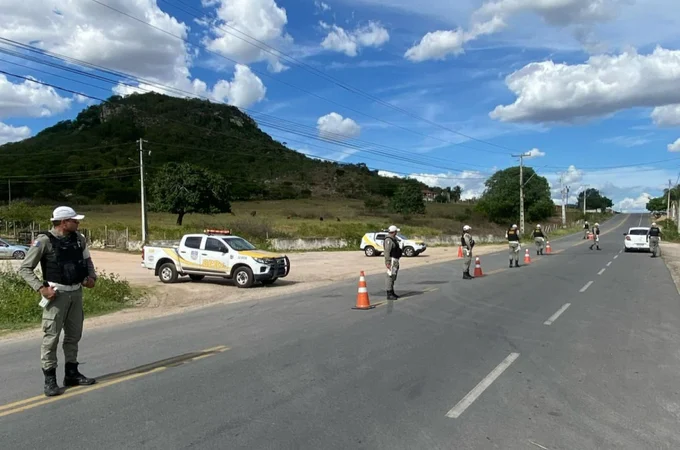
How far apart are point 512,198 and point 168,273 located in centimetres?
9872

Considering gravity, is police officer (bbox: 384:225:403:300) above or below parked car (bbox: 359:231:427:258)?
above

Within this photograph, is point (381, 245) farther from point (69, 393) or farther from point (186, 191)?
point (186, 191)

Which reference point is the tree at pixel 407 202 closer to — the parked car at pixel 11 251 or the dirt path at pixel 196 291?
the parked car at pixel 11 251

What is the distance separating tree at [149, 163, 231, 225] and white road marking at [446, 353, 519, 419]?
5733 cm

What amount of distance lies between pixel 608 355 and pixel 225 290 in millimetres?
12042

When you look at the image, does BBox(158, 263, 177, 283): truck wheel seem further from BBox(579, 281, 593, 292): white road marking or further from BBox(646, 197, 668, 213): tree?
BBox(646, 197, 668, 213): tree

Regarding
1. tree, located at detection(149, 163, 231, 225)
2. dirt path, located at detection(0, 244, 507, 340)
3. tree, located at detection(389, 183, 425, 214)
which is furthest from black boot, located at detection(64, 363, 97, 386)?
tree, located at detection(389, 183, 425, 214)

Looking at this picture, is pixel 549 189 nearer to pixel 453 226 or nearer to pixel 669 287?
pixel 453 226

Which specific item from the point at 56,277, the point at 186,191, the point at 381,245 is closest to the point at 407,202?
the point at 186,191

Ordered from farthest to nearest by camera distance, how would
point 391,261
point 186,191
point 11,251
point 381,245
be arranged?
point 186,191
point 381,245
point 11,251
point 391,261

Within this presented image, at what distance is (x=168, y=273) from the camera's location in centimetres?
1922

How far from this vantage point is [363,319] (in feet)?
35.1

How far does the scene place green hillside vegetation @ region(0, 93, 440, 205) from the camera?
9556cm

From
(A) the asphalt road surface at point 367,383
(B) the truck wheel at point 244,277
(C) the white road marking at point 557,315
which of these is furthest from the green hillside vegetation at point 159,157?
(A) the asphalt road surface at point 367,383
